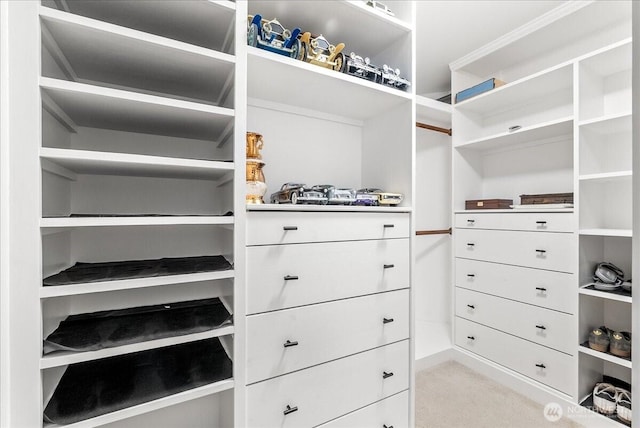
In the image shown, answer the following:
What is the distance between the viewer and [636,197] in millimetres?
301

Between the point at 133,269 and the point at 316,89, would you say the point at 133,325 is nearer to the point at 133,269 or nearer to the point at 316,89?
the point at 133,269

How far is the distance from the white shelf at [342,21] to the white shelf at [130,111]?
581mm

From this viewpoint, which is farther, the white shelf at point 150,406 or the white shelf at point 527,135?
the white shelf at point 527,135

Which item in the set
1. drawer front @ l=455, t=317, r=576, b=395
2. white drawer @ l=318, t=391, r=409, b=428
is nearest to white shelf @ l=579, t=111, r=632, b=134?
drawer front @ l=455, t=317, r=576, b=395

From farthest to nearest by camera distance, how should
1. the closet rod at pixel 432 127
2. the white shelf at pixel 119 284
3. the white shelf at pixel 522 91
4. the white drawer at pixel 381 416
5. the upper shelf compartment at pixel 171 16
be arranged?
the closet rod at pixel 432 127, the white shelf at pixel 522 91, the white drawer at pixel 381 416, the upper shelf compartment at pixel 171 16, the white shelf at pixel 119 284

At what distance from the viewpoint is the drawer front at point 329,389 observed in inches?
42.5

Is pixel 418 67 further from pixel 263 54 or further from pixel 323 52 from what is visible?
pixel 263 54

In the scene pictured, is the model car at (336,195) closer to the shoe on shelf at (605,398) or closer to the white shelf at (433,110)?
the white shelf at (433,110)

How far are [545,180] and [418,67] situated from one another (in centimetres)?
137

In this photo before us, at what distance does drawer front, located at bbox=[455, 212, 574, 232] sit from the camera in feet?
5.82

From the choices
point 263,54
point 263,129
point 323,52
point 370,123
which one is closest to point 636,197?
point 263,54

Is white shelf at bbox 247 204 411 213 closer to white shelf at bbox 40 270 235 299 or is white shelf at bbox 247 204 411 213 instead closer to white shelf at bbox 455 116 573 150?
white shelf at bbox 40 270 235 299

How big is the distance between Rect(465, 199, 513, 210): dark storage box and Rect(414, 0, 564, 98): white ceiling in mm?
1121

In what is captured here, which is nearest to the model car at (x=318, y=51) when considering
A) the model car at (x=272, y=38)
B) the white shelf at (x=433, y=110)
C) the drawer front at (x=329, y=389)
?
the model car at (x=272, y=38)
